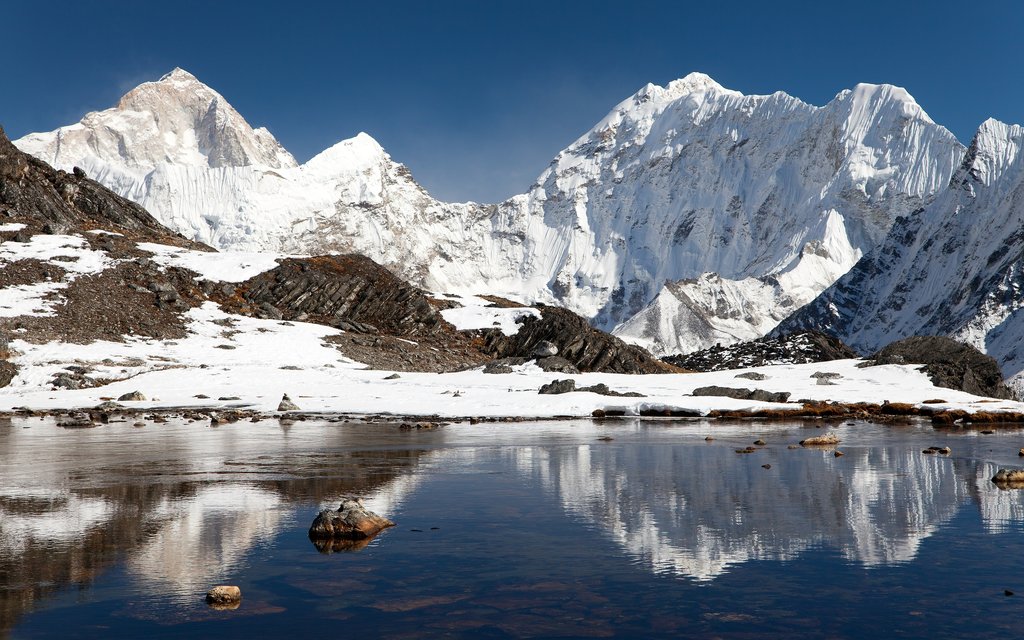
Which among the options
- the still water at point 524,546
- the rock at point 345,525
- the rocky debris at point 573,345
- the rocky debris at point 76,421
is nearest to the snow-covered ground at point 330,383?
the rocky debris at point 76,421

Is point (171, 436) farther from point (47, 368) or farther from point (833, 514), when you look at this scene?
point (47, 368)

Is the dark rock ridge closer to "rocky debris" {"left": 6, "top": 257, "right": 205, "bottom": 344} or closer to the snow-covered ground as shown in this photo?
"rocky debris" {"left": 6, "top": 257, "right": 205, "bottom": 344}

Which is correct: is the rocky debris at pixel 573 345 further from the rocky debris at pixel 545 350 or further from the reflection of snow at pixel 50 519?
the reflection of snow at pixel 50 519

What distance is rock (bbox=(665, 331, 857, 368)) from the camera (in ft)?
370

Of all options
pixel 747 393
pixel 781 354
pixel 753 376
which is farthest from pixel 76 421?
pixel 781 354

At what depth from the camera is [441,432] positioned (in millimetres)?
35594

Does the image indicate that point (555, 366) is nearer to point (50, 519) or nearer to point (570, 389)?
point (570, 389)

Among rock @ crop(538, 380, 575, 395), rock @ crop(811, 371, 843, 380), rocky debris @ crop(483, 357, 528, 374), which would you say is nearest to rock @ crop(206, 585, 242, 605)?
rock @ crop(538, 380, 575, 395)

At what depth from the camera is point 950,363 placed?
63.7m

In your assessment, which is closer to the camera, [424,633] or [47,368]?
[424,633]

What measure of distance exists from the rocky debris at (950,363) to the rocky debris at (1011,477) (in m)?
Answer: 42.7

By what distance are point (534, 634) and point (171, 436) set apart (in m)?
27.1

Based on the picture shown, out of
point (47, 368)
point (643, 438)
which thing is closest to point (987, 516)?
point (643, 438)

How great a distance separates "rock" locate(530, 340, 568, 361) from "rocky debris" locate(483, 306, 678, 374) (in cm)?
28
